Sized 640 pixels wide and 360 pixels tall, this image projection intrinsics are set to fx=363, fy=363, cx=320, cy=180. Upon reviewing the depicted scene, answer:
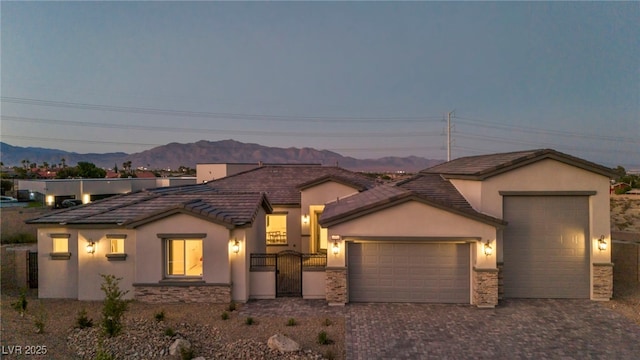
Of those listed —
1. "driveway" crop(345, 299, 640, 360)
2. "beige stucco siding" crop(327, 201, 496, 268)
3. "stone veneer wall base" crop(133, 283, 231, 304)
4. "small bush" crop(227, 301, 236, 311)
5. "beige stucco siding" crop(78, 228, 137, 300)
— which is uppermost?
"beige stucco siding" crop(327, 201, 496, 268)

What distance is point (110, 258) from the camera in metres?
12.9

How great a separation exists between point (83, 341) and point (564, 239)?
51.3 ft

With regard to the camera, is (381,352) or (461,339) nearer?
(381,352)

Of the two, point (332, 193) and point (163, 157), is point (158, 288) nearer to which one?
point (332, 193)

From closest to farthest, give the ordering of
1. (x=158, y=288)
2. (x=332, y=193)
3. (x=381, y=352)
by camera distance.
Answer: (x=381, y=352)
(x=158, y=288)
(x=332, y=193)

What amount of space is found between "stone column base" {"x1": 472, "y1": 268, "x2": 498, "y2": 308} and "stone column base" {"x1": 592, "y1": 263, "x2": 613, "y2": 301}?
3.85 metres

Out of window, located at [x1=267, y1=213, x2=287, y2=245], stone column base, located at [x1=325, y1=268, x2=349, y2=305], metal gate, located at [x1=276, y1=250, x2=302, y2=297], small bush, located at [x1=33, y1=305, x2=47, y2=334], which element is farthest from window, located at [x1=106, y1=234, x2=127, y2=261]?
window, located at [x1=267, y1=213, x2=287, y2=245]

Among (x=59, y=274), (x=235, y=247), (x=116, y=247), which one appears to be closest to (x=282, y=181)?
(x=235, y=247)

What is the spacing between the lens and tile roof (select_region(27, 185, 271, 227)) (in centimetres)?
1257

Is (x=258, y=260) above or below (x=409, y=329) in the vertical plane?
above

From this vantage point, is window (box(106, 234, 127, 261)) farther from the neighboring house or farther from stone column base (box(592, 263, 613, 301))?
stone column base (box(592, 263, 613, 301))

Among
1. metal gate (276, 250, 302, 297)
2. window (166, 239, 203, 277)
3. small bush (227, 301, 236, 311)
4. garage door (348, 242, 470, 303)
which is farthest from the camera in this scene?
metal gate (276, 250, 302, 297)

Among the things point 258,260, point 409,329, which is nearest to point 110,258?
point 258,260

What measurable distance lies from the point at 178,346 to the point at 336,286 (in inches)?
210
